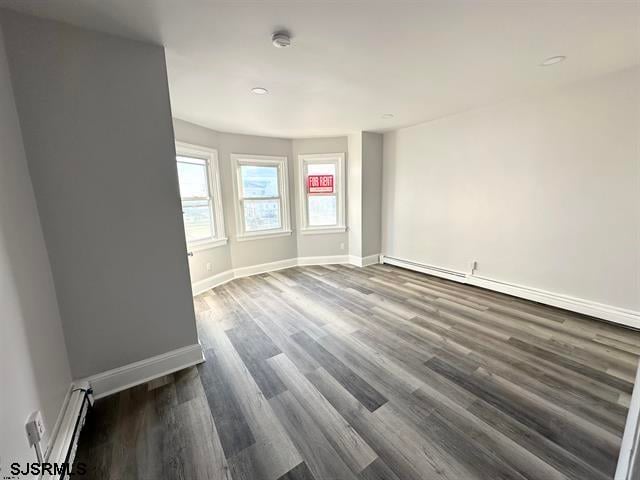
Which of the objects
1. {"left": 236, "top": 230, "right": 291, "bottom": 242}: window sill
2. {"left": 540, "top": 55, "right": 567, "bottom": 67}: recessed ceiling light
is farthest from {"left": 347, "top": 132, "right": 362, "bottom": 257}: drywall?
{"left": 540, "top": 55, "right": 567, "bottom": 67}: recessed ceiling light

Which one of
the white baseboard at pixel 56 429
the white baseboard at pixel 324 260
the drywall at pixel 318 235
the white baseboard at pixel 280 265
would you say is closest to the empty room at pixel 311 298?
the white baseboard at pixel 56 429

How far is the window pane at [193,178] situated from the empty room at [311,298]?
611 millimetres

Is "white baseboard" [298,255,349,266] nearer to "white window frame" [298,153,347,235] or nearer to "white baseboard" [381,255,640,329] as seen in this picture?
"white window frame" [298,153,347,235]

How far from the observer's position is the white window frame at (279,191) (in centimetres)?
425

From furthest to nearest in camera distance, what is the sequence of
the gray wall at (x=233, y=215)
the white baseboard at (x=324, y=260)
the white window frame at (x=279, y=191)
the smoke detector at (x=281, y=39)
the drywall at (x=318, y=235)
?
the white baseboard at (x=324, y=260) < the drywall at (x=318, y=235) < the white window frame at (x=279, y=191) < the gray wall at (x=233, y=215) < the smoke detector at (x=281, y=39)

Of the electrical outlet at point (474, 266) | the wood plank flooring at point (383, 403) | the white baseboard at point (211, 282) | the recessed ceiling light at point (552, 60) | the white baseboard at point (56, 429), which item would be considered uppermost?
the recessed ceiling light at point (552, 60)

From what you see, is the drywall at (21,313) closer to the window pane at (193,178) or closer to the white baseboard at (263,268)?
the window pane at (193,178)

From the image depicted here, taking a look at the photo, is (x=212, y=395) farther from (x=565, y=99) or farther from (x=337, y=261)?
(x=565, y=99)

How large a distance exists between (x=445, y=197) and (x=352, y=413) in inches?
132

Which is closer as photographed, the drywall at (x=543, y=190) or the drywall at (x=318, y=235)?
the drywall at (x=543, y=190)

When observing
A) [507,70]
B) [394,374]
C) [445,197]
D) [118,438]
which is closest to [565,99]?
[507,70]

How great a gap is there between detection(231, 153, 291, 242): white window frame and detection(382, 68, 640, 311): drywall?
7.39 ft

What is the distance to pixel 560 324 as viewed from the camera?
2.58 metres

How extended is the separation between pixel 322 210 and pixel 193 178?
2312 mm
